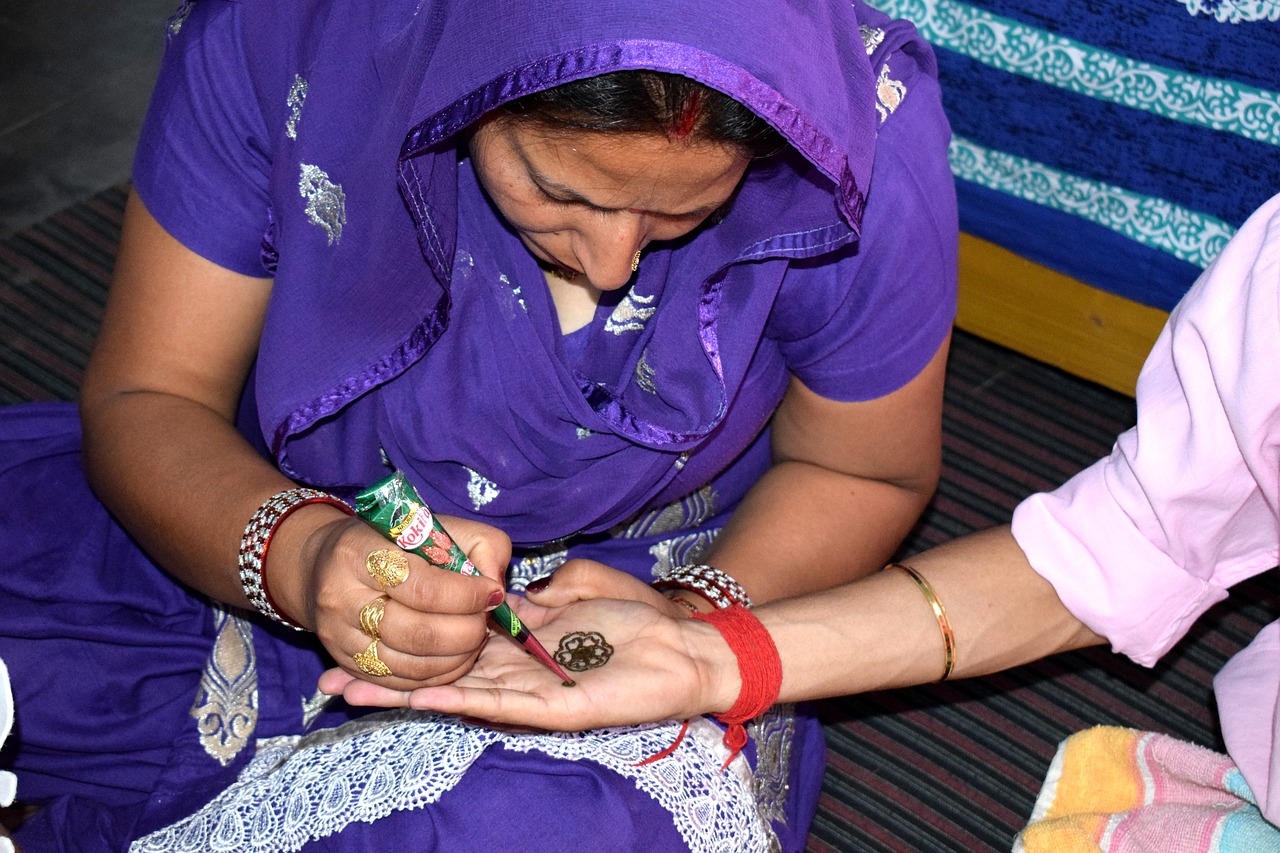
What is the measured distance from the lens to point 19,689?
148cm

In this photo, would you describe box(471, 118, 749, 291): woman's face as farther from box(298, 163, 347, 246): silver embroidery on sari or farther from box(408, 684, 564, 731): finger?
box(408, 684, 564, 731): finger

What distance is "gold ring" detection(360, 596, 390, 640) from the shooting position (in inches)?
47.4

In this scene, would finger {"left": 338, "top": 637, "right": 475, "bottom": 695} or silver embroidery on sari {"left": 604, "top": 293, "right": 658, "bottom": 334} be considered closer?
finger {"left": 338, "top": 637, "right": 475, "bottom": 695}

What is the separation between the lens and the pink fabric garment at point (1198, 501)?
1199 millimetres

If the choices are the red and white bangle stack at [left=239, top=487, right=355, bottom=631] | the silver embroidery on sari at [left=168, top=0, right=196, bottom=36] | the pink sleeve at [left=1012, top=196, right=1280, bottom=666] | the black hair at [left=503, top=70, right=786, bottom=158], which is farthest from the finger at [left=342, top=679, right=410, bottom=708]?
the silver embroidery on sari at [left=168, top=0, right=196, bottom=36]

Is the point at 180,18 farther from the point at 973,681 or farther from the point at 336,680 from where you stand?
the point at 973,681

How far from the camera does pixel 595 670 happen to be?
1378 mm

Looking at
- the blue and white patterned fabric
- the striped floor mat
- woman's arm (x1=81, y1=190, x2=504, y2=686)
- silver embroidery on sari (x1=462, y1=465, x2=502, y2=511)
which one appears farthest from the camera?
the blue and white patterned fabric

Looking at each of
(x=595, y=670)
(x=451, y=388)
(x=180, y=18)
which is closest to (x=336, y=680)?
(x=595, y=670)

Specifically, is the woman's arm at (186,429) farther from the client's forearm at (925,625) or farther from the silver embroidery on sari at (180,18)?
the client's forearm at (925,625)

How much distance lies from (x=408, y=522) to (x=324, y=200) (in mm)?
447

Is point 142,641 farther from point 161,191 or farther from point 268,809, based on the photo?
point 161,191

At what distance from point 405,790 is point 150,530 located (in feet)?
1.47

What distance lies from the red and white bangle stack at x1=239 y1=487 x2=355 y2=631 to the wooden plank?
68.6 inches
